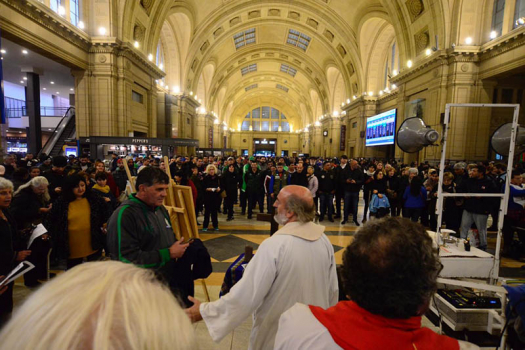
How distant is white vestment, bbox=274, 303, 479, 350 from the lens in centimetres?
90

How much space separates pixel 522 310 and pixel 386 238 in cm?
150

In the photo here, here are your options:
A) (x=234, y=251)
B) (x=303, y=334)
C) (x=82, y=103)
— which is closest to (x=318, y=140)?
(x=82, y=103)

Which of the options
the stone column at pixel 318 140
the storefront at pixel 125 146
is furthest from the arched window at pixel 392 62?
the stone column at pixel 318 140

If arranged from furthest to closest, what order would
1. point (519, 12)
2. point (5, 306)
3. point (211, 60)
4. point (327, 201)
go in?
point (211, 60) < point (519, 12) < point (327, 201) < point (5, 306)

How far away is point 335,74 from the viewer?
3206 centimetres

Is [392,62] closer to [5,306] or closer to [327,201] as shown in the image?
[327,201]

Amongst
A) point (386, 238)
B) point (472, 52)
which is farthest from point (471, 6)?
point (386, 238)

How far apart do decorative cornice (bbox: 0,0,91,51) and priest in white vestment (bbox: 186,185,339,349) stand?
11979mm

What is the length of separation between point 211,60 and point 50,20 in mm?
21232

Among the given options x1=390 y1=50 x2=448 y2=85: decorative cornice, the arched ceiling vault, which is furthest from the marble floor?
the arched ceiling vault

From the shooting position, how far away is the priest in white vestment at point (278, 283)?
1.56m

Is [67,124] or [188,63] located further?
[188,63]

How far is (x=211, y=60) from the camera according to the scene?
99.3ft

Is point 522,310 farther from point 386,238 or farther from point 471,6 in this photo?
point 471,6
